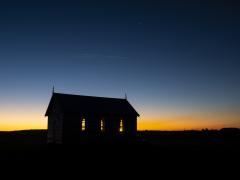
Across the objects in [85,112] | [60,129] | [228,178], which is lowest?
[228,178]

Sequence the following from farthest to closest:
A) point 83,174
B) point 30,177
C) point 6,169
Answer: point 6,169 → point 83,174 → point 30,177

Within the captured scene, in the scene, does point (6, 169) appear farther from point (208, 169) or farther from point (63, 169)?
point (208, 169)

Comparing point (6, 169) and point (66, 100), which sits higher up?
point (66, 100)

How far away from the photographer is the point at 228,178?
15.9 metres

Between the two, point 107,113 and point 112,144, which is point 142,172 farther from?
point 107,113

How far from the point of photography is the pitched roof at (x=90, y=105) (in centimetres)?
→ 3538

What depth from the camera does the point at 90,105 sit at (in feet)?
122

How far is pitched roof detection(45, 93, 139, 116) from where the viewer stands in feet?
116

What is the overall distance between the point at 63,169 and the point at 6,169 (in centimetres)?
391

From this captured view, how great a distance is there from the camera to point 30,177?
15.9 metres

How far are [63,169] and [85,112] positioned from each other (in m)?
16.9

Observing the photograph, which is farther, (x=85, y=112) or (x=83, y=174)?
(x=85, y=112)

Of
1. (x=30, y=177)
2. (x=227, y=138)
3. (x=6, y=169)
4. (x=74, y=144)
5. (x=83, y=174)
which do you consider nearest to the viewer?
(x=30, y=177)

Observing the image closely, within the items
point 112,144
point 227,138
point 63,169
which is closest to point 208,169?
point 63,169
